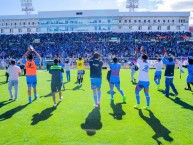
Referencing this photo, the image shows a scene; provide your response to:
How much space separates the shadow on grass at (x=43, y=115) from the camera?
877 cm

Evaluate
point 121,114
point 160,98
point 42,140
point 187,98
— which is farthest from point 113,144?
point 187,98

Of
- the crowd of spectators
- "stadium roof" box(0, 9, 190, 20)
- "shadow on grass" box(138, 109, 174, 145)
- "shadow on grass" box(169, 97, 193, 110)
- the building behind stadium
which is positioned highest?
"stadium roof" box(0, 9, 190, 20)

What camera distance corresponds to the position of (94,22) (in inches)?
2675

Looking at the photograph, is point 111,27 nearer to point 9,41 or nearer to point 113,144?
point 9,41

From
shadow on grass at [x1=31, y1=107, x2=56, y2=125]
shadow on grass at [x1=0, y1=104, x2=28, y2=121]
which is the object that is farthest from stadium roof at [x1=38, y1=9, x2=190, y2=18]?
shadow on grass at [x1=31, y1=107, x2=56, y2=125]

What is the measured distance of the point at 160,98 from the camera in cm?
1255

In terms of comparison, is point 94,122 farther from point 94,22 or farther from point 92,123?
point 94,22

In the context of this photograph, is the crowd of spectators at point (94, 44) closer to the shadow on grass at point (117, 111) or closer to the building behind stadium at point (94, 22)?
the building behind stadium at point (94, 22)

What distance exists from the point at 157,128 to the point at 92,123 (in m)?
2.26

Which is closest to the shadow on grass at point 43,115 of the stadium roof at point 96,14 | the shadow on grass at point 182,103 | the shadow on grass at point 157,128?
the shadow on grass at point 157,128

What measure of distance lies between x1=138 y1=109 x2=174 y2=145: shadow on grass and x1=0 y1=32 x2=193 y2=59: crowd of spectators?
123 ft

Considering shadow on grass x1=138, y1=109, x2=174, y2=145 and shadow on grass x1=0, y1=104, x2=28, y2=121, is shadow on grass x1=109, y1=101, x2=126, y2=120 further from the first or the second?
shadow on grass x1=0, y1=104, x2=28, y2=121

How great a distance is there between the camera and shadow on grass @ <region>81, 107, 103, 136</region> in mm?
7708

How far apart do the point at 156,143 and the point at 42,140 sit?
335 centimetres
